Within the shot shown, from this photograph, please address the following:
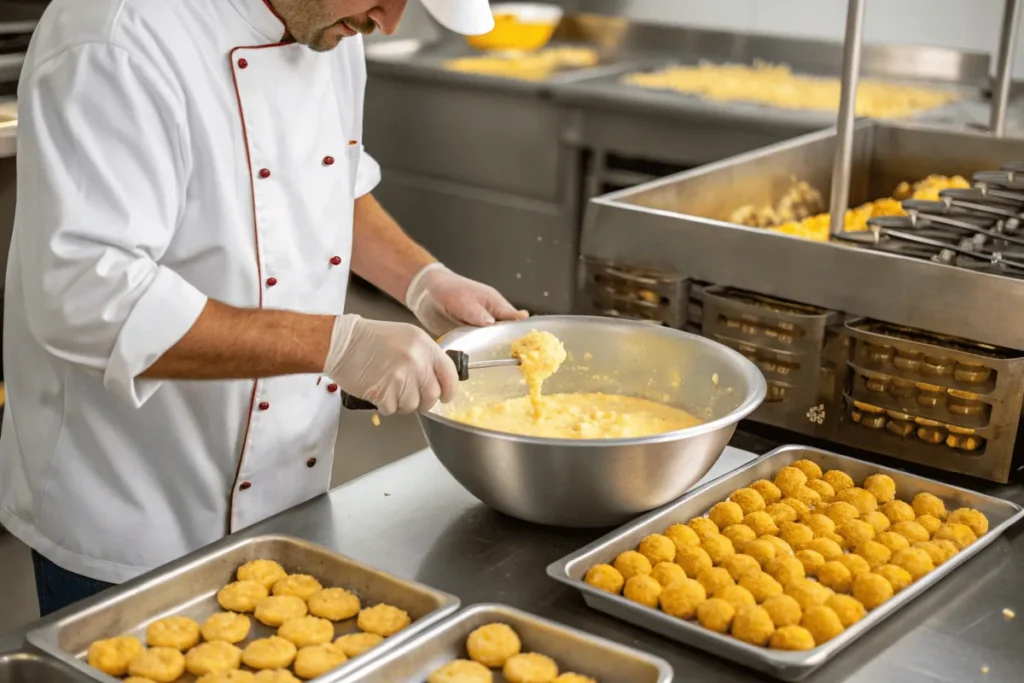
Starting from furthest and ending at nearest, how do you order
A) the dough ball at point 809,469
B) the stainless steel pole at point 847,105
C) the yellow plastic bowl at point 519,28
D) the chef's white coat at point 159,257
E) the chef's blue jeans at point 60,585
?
1. the yellow plastic bowl at point 519,28
2. the stainless steel pole at point 847,105
3. the chef's blue jeans at point 60,585
4. the dough ball at point 809,469
5. the chef's white coat at point 159,257

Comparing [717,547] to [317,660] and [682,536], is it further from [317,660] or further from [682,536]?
[317,660]

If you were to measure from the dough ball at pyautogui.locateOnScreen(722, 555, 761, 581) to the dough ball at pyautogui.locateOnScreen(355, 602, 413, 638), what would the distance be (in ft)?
1.29

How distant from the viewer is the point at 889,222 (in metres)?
2.21

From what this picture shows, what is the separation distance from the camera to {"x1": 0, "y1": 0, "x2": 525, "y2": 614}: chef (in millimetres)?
1541

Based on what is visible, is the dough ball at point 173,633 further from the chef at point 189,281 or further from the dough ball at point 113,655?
the chef at point 189,281

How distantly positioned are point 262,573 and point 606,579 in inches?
16.7

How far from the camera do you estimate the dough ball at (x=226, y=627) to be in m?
1.42

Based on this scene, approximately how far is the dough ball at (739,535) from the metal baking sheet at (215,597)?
380 mm

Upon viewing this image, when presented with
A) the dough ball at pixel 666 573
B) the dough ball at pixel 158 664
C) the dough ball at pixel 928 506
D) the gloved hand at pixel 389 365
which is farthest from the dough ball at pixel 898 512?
the dough ball at pixel 158 664

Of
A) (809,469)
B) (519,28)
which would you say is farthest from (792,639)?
(519,28)

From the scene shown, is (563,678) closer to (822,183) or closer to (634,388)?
(634,388)

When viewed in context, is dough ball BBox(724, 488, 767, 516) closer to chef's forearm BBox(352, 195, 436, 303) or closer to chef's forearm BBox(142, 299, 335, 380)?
chef's forearm BBox(142, 299, 335, 380)

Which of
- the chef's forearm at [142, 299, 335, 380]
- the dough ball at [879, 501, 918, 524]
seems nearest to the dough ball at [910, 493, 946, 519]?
the dough ball at [879, 501, 918, 524]

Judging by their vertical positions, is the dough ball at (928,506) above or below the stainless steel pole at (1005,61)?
below
